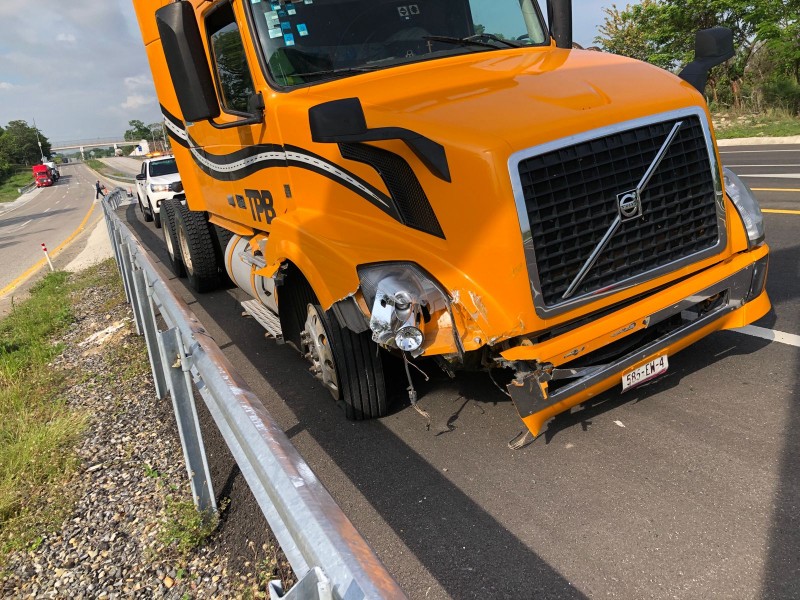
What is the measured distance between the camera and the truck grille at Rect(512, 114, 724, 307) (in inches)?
118

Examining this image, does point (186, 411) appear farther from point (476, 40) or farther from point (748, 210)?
point (748, 210)

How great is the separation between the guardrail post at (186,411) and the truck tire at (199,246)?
4.89 m

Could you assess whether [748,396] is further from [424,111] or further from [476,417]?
[424,111]

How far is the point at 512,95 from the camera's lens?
3.32 meters

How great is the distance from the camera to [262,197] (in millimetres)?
4941

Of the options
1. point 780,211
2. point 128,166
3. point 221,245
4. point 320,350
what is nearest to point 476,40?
point 320,350

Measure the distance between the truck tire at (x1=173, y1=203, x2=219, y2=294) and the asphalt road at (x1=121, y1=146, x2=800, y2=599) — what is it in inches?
145

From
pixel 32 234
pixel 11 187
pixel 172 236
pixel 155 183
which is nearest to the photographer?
pixel 172 236

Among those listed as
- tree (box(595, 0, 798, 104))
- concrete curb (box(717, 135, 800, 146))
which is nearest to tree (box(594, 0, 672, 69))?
tree (box(595, 0, 798, 104))

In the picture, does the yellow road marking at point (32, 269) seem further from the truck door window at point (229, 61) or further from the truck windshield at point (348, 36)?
the truck windshield at point (348, 36)

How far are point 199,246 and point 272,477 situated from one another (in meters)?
6.66

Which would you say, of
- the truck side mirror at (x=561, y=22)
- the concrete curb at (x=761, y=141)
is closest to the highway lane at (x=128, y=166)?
the concrete curb at (x=761, y=141)

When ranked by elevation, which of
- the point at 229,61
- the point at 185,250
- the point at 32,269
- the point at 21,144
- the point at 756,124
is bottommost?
the point at 756,124

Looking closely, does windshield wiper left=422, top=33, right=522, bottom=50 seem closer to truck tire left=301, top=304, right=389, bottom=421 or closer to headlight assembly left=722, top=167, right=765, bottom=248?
headlight assembly left=722, top=167, right=765, bottom=248
